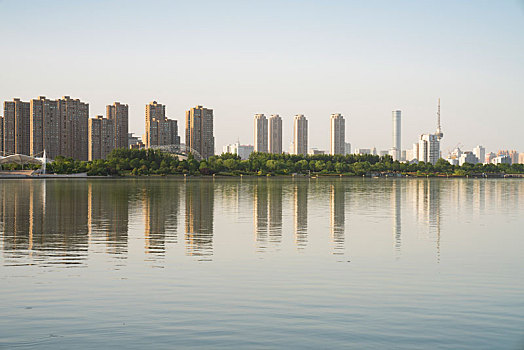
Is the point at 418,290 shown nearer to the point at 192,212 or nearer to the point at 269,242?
the point at 269,242

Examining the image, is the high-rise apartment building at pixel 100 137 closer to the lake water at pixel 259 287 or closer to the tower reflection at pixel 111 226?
the tower reflection at pixel 111 226

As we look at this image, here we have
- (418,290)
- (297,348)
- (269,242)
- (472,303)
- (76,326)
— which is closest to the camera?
(297,348)

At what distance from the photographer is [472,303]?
10102 millimetres

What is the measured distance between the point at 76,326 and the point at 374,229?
1559 cm

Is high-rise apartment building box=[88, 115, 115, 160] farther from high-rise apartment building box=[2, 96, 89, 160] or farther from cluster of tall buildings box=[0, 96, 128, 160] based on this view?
high-rise apartment building box=[2, 96, 89, 160]

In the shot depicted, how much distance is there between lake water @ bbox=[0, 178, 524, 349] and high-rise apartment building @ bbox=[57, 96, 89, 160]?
16197cm

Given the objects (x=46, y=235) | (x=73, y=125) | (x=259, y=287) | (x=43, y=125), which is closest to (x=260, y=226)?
(x=46, y=235)

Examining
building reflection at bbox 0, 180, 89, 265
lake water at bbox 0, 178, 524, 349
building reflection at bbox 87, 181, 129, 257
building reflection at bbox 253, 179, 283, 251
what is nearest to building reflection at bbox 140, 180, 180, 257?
lake water at bbox 0, 178, 524, 349

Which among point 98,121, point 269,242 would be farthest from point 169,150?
point 269,242

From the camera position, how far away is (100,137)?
194 m

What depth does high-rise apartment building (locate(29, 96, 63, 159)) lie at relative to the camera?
168 meters

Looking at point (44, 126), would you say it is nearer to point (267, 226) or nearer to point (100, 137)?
point (100, 137)

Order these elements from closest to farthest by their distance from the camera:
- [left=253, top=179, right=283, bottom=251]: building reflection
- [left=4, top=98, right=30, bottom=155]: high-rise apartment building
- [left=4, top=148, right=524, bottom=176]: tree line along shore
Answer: [left=253, top=179, right=283, bottom=251]: building reflection, [left=4, top=148, right=524, bottom=176]: tree line along shore, [left=4, top=98, right=30, bottom=155]: high-rise apartment building

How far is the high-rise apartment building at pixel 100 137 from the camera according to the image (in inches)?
7530
